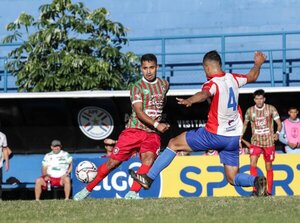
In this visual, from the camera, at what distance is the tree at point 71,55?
63.4ft

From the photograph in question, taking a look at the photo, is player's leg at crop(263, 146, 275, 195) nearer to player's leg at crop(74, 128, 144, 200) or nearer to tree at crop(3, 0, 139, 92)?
tree at crop(3, 0, 139, 92)

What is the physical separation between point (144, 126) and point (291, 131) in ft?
25.0

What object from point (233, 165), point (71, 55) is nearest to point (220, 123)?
point (233, 165)

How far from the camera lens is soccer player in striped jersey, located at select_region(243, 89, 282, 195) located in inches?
696

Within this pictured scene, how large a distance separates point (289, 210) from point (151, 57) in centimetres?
316

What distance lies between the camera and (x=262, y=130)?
58.6 feet

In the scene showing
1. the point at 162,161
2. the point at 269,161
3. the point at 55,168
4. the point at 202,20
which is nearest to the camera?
the point at 162,161

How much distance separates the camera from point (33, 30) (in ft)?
72.5

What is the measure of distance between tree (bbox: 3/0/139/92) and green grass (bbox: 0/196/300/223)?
327 inches

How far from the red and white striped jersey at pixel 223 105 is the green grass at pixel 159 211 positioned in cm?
86

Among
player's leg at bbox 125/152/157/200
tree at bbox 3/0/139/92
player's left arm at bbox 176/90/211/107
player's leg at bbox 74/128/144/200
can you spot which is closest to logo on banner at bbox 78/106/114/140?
tree at bbox 3/0/139/92

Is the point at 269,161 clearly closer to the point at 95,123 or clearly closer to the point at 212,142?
the point at 95,123

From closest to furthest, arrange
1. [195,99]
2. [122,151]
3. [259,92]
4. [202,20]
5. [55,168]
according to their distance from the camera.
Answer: [195,99]
[122,151]
[259,92]
[55,168]
[202,20]

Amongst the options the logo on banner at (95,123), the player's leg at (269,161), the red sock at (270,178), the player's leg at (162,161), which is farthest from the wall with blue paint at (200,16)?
the player's leg at (162,161)
